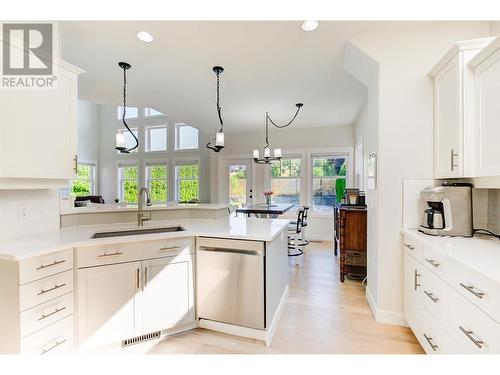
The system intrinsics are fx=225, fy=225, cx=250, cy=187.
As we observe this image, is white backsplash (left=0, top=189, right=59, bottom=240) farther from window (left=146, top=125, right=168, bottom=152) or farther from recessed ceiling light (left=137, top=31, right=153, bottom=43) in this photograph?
window (left=146, top=125, right=168, bottom=152)

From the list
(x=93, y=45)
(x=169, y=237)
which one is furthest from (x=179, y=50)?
(x=169, y=237)

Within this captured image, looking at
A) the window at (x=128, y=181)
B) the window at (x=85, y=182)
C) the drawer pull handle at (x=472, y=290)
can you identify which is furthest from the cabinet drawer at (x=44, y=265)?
the window at (x=85, y=182)

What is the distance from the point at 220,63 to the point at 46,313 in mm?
2781

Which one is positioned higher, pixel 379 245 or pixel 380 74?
pixel 380 74

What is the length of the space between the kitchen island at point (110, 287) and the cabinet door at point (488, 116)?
158 centimetres

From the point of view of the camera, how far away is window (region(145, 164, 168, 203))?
741 cm

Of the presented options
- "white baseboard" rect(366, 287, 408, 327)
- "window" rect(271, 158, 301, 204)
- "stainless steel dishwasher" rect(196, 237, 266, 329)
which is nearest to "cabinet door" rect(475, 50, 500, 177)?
"white baseboard" rect(366, 287, 408, 327)

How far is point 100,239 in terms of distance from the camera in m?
1.70

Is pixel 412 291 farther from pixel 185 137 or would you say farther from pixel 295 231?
pixel 185 137

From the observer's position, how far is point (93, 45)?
233cm
